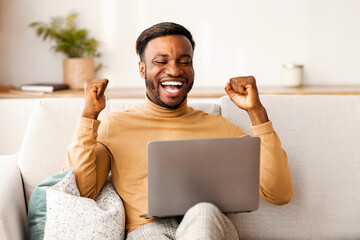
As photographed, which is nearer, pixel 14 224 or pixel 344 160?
pixel 14 224

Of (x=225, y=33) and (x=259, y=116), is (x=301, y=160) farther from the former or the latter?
(x=225, y=33)

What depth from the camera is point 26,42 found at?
3.08 m

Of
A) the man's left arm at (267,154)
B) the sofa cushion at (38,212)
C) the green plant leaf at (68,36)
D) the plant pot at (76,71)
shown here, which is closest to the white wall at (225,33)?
the green plant leaf at (68,36)

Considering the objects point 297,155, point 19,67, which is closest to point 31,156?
point 297,155

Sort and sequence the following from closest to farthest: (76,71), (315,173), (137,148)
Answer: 1. (137,148)
2. (315,173)
3. (76,71)

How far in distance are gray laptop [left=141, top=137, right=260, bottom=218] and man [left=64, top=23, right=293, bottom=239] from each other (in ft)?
0.66

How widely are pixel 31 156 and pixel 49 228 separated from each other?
476 millimetres

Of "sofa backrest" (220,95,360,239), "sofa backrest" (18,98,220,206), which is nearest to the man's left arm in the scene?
"sofa backrest" (220,95,360,239)

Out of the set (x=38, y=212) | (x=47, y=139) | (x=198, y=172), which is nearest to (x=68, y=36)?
(x=47, y=139)

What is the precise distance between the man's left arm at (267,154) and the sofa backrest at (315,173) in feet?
0.62

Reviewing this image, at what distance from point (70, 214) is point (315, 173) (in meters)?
0.95

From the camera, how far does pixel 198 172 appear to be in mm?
1285

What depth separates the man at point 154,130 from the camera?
4.97 feet

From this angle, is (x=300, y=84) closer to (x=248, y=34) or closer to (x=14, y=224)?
(x=248, y=34)
